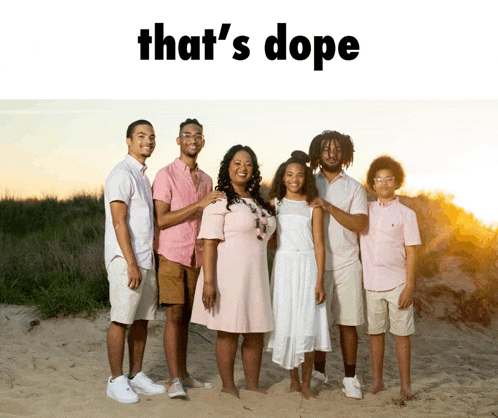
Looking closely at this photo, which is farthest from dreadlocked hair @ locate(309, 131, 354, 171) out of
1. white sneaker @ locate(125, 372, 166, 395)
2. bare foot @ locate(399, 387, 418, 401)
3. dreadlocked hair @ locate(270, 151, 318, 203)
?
white sneaker @ locate(125, 372, 166, 395)

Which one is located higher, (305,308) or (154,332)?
(305,308)

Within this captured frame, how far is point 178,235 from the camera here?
5.77 meters

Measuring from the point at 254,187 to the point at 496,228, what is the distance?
28.8 ft

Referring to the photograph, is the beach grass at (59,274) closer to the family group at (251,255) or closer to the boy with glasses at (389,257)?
the family group at (251,255)

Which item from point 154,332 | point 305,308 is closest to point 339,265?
point 305,308

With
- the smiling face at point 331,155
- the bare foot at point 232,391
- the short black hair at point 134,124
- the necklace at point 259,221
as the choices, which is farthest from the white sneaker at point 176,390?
the smiling face at point 331,155

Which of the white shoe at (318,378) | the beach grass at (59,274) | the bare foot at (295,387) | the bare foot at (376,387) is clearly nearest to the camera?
the bare foot at (295,387)

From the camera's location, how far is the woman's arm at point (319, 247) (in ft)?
18.6

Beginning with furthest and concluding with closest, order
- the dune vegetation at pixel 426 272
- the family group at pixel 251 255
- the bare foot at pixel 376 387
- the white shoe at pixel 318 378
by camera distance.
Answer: the dune vegetation at pixel 426 272, the white shoe at pixel 318 378, the bare foot at pixel 376 387, the family group at pixel 251 255

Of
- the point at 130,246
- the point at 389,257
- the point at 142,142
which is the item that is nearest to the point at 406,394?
the point at 389,257

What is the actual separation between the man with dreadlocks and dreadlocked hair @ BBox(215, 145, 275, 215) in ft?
1.78

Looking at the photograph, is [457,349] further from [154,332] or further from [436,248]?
[154,332]

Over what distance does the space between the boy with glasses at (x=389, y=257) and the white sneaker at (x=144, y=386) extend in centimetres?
186

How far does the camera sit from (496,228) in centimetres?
1323
